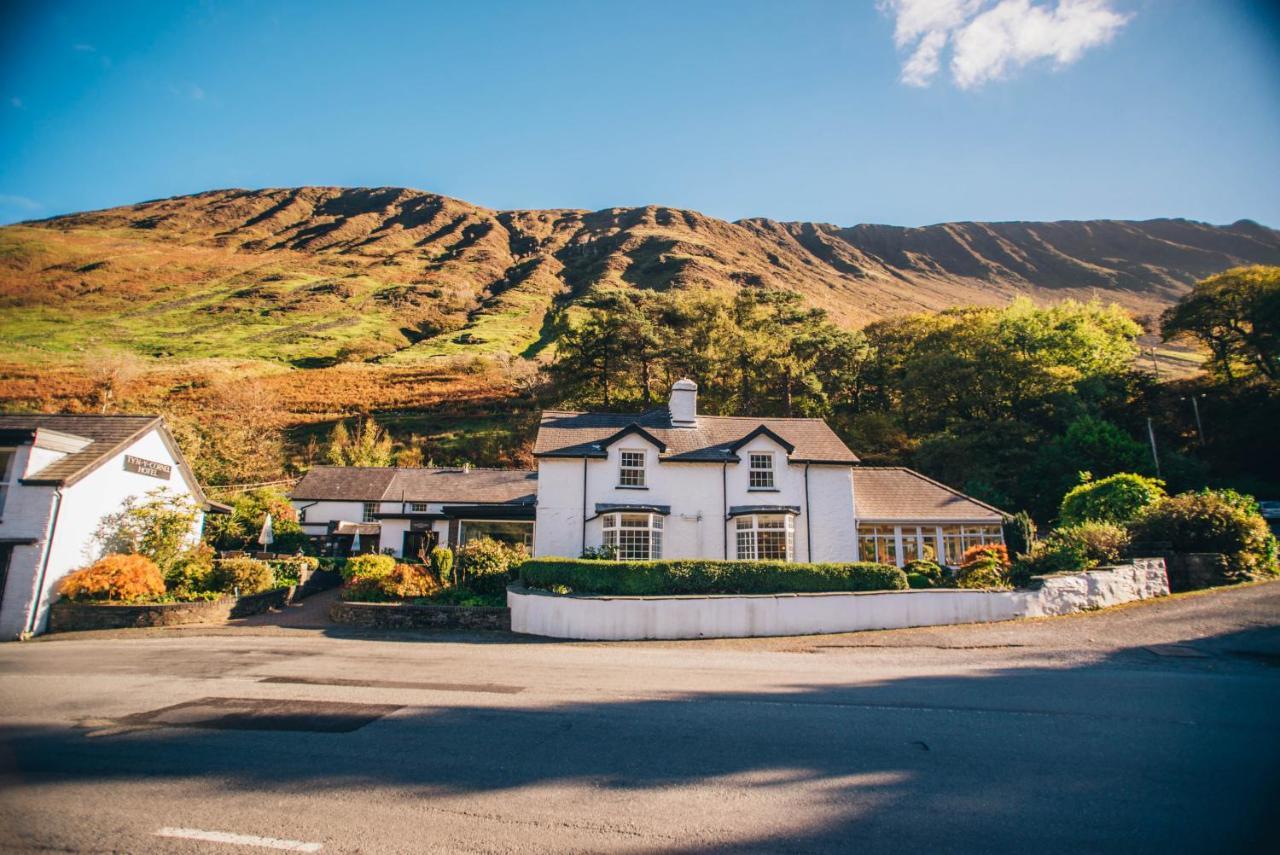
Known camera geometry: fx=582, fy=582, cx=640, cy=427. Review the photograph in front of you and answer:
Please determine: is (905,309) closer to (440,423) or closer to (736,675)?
(440,423)

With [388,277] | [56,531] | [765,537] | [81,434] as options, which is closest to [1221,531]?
[765,537]

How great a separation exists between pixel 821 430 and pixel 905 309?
5415 inches

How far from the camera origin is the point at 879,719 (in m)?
7.87

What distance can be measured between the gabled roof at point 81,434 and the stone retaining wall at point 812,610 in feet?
55.0

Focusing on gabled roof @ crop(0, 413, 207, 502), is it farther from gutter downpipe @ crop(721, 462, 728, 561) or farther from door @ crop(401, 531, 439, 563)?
gutter downpipe @ crop(721, 462, 728, 561)

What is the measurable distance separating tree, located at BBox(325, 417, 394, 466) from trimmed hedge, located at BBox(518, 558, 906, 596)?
124ft

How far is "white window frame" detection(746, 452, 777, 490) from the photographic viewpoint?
26000 millimetres

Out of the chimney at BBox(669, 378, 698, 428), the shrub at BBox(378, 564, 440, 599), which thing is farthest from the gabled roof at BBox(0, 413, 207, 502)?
the chimney at BBox(669, 378, 698, 428)

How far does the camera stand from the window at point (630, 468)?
83.7 feet

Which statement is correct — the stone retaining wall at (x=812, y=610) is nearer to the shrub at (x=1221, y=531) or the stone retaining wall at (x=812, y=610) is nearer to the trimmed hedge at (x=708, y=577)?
the trimmed hedge at (x=708, y=577)

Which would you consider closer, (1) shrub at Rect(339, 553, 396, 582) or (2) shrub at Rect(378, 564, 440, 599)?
(2) shrub at Rect(378, 564, 440, 599)

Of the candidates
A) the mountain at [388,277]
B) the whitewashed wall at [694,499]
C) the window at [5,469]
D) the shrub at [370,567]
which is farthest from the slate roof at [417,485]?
the mountain at [388,277]

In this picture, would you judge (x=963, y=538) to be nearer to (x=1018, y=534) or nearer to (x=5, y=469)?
(x=1018, y=534)

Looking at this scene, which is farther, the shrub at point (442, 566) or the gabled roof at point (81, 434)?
the shrub at point (442, 566)
